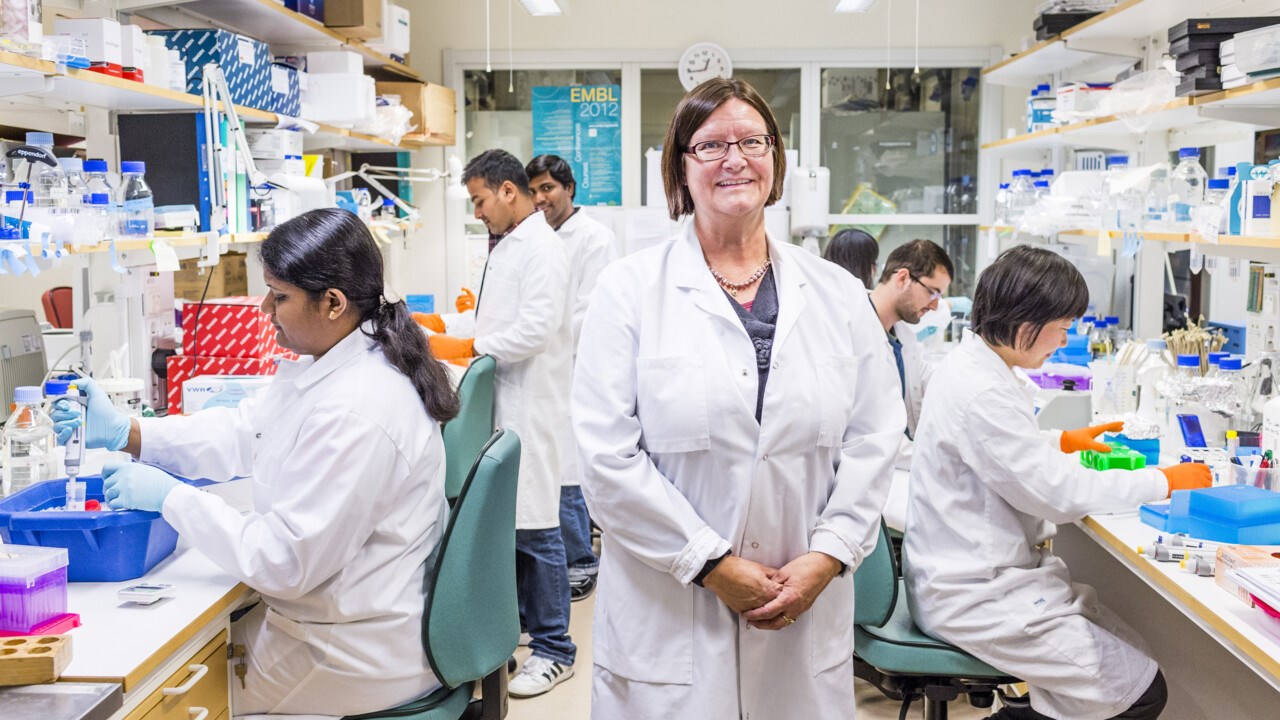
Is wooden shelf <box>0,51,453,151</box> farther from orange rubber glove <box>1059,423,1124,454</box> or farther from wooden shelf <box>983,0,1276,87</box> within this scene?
wooden shelf <box>983,0,1276,87</box>

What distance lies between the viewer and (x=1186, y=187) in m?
3.38

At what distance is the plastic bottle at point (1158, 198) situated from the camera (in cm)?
329

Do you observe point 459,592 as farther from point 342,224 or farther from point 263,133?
point 263,133

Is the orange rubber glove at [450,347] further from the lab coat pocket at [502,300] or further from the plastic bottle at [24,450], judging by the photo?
the plastic bottle at [24,450]

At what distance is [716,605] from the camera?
1733 millimetres

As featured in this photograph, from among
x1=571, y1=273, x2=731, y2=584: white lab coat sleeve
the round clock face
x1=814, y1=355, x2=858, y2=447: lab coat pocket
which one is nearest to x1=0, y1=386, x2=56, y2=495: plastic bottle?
x1=571, y1=273, x2=731, y2=584: white lab coat sleeve

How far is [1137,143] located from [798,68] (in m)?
2.28

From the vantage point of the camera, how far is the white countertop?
1528mm

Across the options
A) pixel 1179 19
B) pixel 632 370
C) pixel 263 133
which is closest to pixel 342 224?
pixel 632 370

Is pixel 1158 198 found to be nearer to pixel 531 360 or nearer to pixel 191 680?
pixel 531 360

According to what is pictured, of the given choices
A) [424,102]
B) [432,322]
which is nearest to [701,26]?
[424,102]

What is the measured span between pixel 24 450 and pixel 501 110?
161 inches

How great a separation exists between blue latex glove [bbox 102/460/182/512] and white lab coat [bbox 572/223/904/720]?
2.20ft

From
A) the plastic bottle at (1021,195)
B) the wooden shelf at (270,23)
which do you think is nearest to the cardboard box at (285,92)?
the wooden shelf at (270,23)
